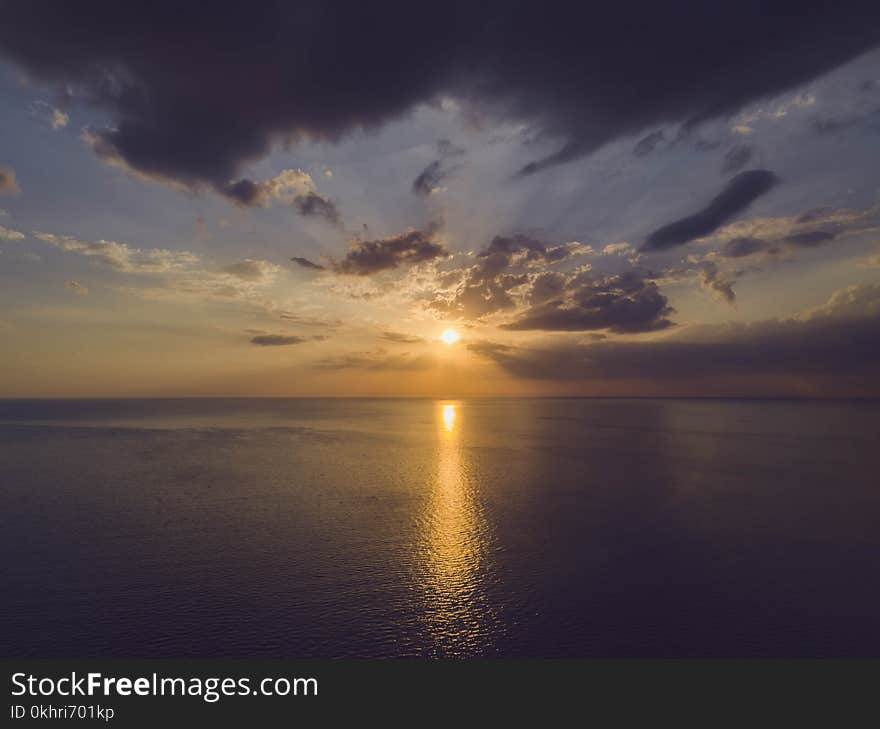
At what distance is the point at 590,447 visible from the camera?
455ft

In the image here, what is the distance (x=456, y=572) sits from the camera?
46469mm

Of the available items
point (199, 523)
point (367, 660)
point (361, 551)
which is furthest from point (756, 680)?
point (199, 523)

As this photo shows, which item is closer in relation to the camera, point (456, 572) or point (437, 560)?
point (456, 572)

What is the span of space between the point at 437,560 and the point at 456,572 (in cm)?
353

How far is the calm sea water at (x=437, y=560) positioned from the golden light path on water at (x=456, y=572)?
0.24 metres

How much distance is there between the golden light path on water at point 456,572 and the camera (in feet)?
114

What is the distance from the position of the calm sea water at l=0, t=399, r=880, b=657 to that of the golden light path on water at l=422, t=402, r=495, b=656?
0.79ft

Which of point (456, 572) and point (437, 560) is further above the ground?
point (437, 560)

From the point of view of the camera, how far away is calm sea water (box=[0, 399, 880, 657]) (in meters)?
34.8

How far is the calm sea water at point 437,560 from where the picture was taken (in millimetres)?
34781

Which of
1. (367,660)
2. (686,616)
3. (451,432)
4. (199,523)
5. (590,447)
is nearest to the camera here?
(367,660)

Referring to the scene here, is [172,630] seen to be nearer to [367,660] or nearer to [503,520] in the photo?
[367,660]

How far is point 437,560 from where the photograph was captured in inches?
1948

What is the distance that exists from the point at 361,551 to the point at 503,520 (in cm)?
2074
